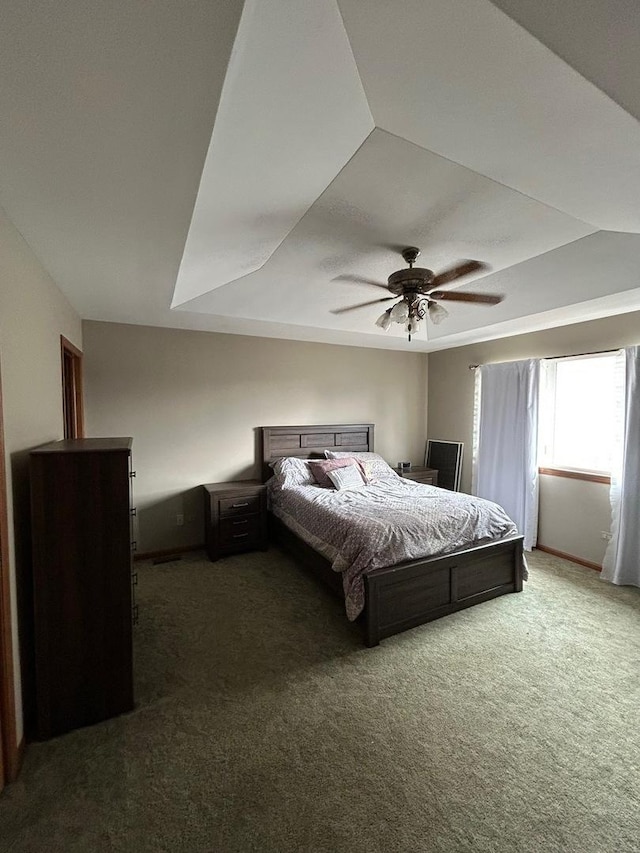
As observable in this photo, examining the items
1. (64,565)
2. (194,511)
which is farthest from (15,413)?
(194,511)

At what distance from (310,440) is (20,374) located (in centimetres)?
311

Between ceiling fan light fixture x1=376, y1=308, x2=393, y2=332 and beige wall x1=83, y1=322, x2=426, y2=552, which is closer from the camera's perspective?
ceiling fan light fixture x1=376, y1=308, x2=393, y2=332

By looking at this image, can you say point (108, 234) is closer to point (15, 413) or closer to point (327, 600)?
point (15, 413)

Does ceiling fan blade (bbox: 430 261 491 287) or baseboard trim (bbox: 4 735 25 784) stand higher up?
ceiling fan blade (bbox: 430 261 491 287)

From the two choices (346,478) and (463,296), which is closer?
(463,296)

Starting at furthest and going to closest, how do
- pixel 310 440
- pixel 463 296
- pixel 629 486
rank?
pixel 310 440
pixel 629 486
pixel 463 296

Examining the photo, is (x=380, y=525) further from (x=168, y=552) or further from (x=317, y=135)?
(x=168, y=552)

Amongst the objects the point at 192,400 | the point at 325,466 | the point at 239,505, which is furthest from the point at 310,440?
the point at 192,400

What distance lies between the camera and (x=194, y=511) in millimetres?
3955

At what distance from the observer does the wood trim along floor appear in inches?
147

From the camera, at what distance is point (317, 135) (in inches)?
53.5

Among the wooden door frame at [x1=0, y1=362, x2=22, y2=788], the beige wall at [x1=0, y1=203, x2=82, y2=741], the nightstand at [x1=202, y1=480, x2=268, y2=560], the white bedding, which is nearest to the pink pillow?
the white bedding

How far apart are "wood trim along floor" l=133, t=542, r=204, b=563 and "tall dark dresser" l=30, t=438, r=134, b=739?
2012 millimetres

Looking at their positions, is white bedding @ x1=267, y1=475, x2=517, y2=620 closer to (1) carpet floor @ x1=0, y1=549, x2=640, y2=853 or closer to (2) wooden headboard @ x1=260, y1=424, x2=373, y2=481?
(1) carpet floor @ x1=0, y1=549, x2=640, y2=853
